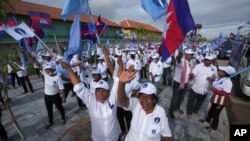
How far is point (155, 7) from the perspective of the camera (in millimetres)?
4277

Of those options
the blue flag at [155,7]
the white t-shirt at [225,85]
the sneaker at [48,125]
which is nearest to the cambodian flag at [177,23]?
the blue flag at [155,7]

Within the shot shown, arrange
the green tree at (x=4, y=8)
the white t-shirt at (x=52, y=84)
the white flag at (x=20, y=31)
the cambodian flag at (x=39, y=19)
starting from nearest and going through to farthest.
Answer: the green tree at (x=4, y=8), the white flag at (x=20, y=31), the white t-shirt at (x=52, y=84), the cambodian flag at (x=39, y=19)

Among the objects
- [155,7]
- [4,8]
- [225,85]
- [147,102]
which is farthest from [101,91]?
[225,85]

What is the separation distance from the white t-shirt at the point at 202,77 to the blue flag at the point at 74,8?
364 cm

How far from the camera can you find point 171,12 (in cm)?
375

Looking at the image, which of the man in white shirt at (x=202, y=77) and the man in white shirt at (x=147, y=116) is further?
the man in white shirt at (x=202, y=77)

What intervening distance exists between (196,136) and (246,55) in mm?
3811

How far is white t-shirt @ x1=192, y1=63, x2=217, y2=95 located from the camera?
19.2ft

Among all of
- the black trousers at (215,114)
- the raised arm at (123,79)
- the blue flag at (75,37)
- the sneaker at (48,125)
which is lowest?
the sneaker at (48,125)

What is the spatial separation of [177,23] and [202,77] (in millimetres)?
2676

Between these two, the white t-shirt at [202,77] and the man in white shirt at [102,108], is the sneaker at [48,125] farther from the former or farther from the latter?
the white t-shirt at [202,77]

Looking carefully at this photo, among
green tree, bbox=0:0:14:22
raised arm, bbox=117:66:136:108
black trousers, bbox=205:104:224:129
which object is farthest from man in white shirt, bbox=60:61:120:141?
black trousers, bbox=205:104:224:129

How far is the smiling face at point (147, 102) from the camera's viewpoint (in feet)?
8.25

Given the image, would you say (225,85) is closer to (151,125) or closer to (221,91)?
(221,91)
